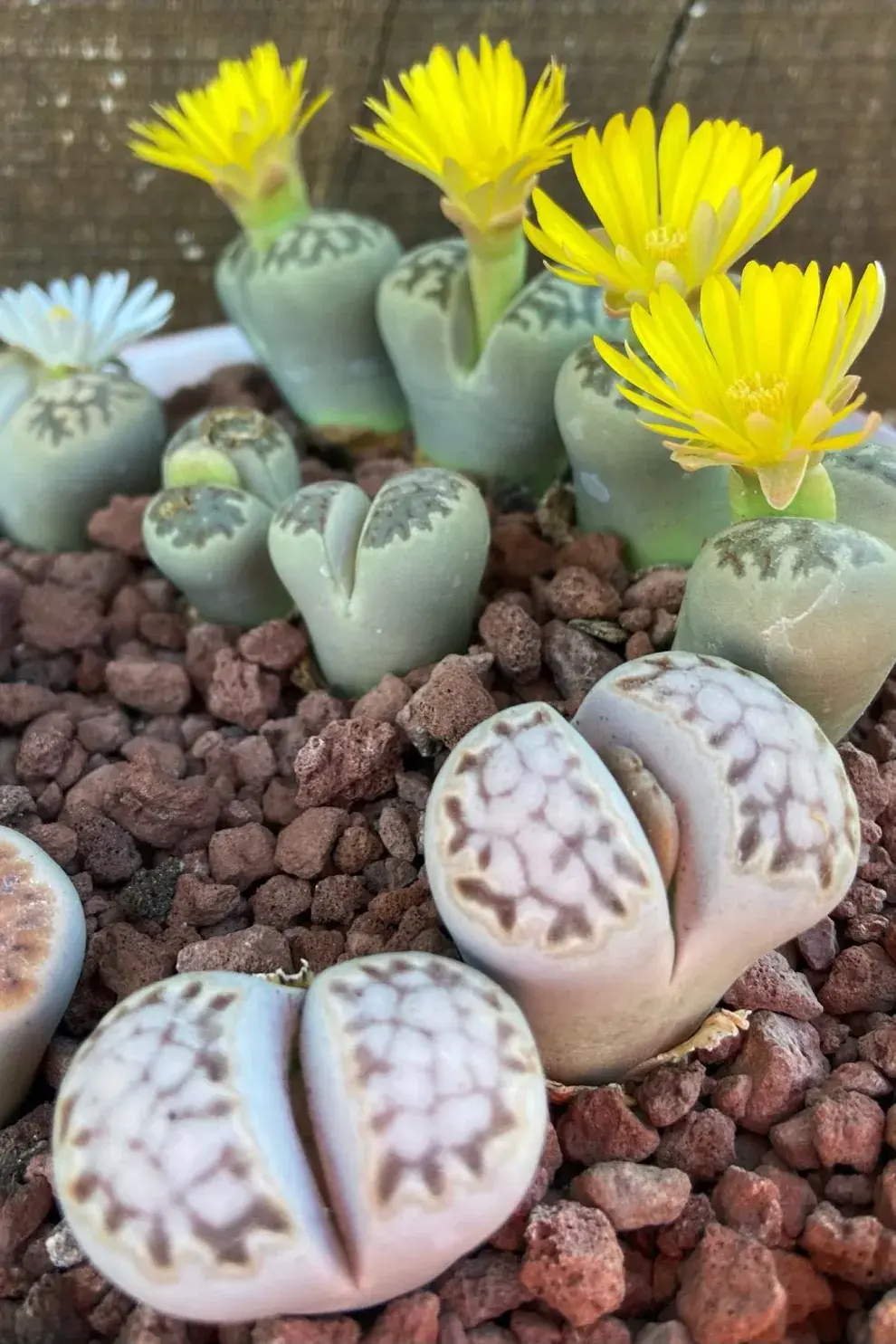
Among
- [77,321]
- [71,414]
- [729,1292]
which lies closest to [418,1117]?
[729,1292]

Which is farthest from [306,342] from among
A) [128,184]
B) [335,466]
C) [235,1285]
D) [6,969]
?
[235,1285]

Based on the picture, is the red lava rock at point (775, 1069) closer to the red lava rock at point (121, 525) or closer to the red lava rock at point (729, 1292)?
the red lava rock at point (729, 1292)

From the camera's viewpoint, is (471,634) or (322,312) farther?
(322,312)

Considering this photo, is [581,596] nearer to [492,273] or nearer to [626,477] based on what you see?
[626,477]

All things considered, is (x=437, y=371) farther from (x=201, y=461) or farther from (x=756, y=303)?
(x=756, y=303)

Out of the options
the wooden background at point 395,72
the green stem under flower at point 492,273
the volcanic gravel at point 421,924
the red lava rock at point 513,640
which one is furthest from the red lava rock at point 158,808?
the wooden background at point 395,72

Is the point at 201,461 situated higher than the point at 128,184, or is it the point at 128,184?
the point at 128,184

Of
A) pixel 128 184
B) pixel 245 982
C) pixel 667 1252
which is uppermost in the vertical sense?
pixel 128 184
